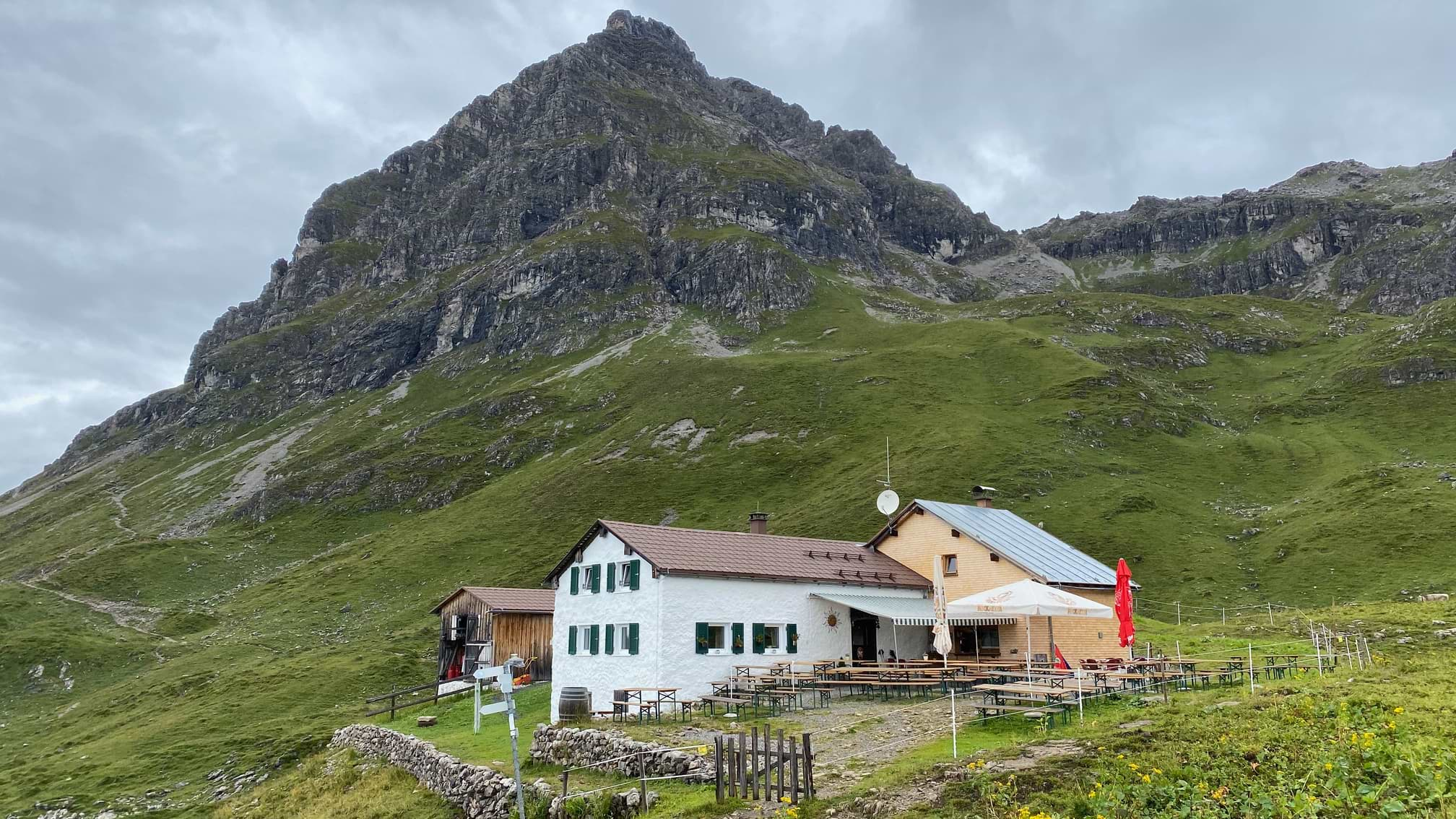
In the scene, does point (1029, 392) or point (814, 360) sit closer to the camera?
point (1029, 392)

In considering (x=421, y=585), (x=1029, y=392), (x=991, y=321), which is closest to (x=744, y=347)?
(x=991, y=321)

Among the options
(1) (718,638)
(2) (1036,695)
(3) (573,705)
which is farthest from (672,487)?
(2) (1036,695)

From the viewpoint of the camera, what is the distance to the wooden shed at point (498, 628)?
169 ft

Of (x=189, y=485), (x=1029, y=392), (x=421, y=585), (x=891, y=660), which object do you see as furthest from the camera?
(x=189, y=485)

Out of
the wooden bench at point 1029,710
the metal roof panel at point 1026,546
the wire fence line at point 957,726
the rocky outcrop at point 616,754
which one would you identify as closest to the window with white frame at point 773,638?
the metal roof panel at point 1026,546

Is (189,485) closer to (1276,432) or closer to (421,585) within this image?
(421,585)

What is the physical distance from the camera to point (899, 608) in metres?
40.2

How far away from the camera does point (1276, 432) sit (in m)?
105

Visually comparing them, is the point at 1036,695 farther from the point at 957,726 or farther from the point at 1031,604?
the point at 1031,604

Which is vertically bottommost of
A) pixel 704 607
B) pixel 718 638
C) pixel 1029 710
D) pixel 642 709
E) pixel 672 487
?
pixel 642 709

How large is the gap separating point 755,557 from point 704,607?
4.77 metres

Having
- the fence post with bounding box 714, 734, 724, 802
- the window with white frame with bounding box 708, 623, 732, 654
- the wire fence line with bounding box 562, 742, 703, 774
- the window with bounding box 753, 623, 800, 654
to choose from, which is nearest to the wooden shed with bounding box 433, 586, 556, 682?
the window with white frame with bounding box 708, 623, 732, 654

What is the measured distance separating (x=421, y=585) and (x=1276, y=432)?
103 meters

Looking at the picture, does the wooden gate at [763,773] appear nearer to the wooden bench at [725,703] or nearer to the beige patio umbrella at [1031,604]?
the wooden bench at [725,703]
